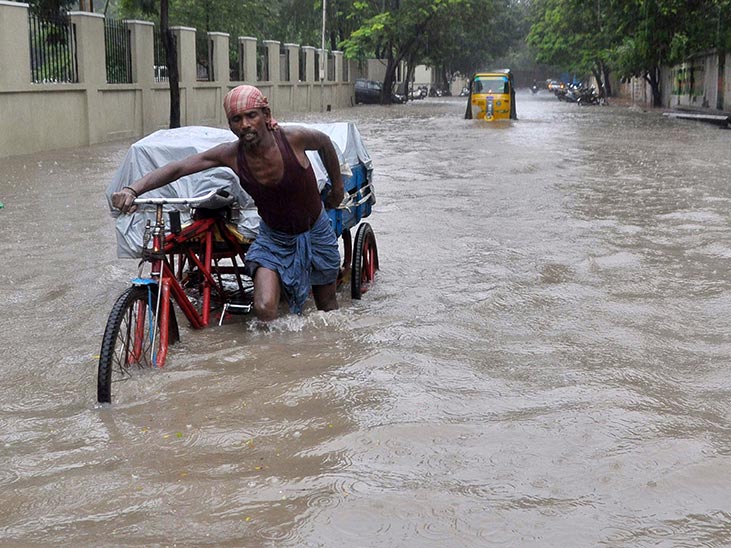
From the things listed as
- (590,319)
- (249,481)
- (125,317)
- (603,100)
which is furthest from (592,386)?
(603,100)

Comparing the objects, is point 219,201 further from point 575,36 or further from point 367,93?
point 575,36

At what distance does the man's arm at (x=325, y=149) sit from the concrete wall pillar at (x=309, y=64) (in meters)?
36.9

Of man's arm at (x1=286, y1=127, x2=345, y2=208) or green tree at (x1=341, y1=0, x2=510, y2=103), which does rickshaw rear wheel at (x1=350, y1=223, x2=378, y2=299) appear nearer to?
man's arm at (x1=286, y1=127, x2=345, y2=208)

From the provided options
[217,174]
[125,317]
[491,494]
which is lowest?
[491,494]

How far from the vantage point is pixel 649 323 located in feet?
22.0

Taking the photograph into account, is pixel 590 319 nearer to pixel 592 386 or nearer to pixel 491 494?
pixel 592 386

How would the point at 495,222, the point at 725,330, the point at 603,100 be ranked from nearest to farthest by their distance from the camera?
the point at 725,330 → the point at 495,222 → the point at 603,100

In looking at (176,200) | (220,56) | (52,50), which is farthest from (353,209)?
(220,56)

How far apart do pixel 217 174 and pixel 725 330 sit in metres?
→ 3.35

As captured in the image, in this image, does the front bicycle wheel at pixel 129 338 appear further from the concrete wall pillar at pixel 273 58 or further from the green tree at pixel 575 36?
the green tree at pixel 575 36

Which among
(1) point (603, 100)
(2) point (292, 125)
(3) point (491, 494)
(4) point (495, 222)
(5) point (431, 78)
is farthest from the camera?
(5) point (431, 78)

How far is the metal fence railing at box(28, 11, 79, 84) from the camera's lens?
19.0 metres

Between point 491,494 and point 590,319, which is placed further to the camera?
point 590,319

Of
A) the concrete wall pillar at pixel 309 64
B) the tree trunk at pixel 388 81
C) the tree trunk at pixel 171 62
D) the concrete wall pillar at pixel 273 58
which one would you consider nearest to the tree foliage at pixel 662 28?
the concrete wall pillar at pixel 273 58
